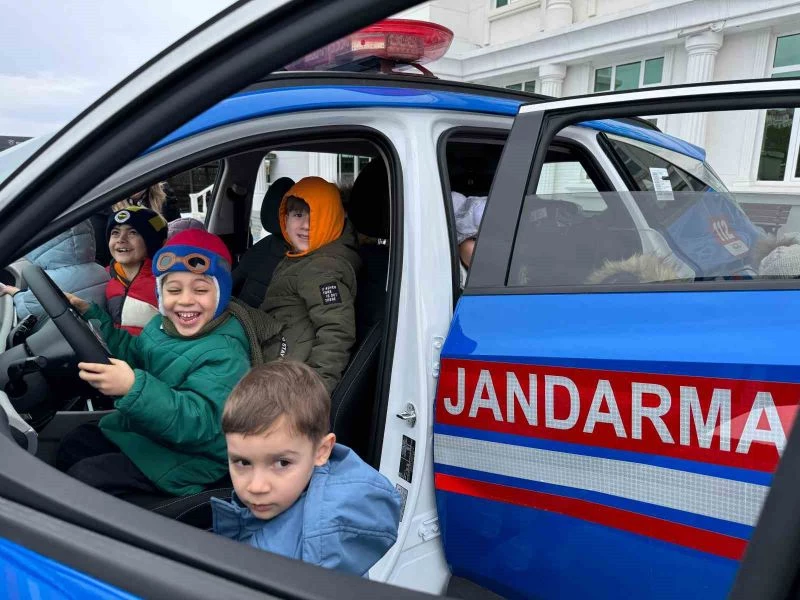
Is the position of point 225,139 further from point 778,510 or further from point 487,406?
point 778,510

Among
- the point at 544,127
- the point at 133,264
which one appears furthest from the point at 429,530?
the point at 133,264

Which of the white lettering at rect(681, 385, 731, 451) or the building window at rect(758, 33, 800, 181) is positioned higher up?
the building window at rect(758, 33, 800, 181)

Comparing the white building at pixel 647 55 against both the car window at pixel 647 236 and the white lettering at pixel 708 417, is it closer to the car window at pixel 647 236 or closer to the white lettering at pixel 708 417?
the car window at pixel 647 236

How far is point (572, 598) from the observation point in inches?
52.7

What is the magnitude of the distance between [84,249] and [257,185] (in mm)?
1119

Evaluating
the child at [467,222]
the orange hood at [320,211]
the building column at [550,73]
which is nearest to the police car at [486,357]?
the child at [467,222]

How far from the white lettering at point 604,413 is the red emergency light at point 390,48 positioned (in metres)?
1.00

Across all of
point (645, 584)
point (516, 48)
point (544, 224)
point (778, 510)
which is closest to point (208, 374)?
point (544, 224)

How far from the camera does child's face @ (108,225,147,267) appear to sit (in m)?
2.83

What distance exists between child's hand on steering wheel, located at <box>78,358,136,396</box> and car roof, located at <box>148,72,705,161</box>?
2.02ft

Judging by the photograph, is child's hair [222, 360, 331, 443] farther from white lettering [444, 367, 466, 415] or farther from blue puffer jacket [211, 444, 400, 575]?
white lettering [444, 367, 466, 415]

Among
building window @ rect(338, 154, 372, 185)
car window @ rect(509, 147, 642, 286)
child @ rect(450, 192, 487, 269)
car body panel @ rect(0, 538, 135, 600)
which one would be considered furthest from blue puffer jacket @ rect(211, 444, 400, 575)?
building window @ rect(338, 154, 372, 185)

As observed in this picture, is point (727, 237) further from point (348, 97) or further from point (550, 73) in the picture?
point (550, 73)

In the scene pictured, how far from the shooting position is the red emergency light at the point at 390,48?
1619mm
